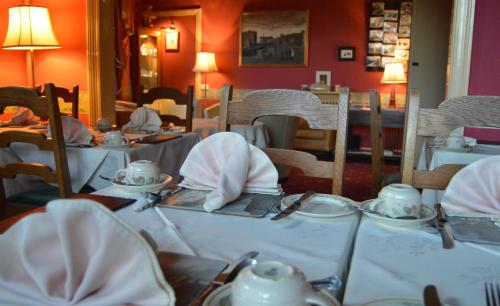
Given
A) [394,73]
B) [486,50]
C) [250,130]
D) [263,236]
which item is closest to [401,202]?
[263,236]

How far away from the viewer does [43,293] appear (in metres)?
0.55

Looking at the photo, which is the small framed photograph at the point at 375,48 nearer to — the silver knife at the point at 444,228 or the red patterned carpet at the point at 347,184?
the red patterned carpet at the point at 347,184

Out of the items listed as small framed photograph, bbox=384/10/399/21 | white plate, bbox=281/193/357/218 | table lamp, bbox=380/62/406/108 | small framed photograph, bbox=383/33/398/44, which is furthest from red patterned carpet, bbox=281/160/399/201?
white plate, bbox=281/193/357/218

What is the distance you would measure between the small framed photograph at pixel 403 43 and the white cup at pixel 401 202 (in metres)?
5.39

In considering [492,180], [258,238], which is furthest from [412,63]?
[258,238]

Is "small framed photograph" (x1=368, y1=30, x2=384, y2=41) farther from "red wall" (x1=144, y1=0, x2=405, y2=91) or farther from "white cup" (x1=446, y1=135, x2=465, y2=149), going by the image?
"white cup" (x1=446, y1=135, x2=465, y2=149)

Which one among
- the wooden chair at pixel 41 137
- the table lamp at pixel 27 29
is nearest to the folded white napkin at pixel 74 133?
the wooden chair at pixel 41 137

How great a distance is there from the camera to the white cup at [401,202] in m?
0.93

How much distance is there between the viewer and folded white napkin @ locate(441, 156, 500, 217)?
97 cm

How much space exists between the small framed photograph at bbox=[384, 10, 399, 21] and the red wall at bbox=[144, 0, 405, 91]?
0.92 ft

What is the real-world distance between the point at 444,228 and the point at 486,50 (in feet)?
7.15

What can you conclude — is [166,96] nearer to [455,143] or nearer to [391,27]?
[455,143]

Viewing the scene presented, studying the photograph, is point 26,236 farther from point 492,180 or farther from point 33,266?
point 492,180

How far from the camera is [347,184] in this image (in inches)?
175
